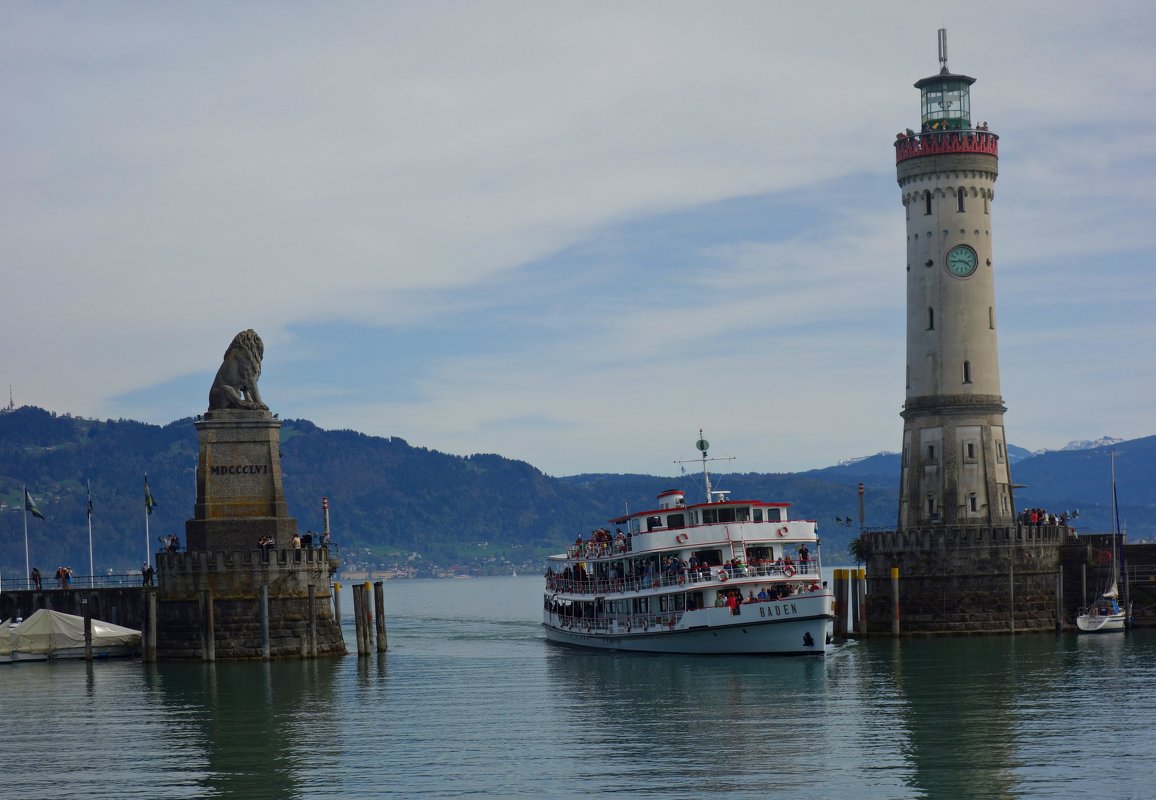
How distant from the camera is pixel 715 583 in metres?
75.2

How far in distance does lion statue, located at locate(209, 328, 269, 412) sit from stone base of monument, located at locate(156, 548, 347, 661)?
6.43m

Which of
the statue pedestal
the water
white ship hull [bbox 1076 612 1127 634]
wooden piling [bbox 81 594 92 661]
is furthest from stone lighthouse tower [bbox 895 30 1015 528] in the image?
wooden piling [bbox 81 594 92 661]

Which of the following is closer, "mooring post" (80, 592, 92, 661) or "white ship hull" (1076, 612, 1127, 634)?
"mooring post" (80, 592, 92, 661)

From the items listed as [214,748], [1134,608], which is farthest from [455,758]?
[1134,608]

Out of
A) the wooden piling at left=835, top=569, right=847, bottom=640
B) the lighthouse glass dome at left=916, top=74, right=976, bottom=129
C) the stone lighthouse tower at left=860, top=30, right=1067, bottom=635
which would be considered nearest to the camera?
the wooden piling at left=835, top=569, right=847, bottom=640

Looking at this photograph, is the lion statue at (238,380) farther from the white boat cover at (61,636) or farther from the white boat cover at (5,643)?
the white boat cover at (5,643)

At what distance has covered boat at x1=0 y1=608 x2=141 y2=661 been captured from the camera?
8050 cm

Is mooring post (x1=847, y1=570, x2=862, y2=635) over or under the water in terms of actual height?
over

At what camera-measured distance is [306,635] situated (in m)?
74.3

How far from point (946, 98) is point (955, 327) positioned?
12.3m

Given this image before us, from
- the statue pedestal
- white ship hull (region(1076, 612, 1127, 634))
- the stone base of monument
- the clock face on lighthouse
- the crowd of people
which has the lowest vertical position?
white ship hull (region(1076, 612, 1127, 634))

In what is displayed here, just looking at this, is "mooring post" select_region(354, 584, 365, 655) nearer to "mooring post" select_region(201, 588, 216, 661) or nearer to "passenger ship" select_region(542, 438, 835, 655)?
"mooring post" select_region(201, 588, 216, 661)

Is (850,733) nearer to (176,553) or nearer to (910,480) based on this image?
(176,553)

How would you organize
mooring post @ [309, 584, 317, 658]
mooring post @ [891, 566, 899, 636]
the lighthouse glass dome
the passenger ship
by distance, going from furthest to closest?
the lighthouse glass dome → mooring post @ [891, 566, 899, 636] → the passenger ship → mooring post @ [309, 584, 317, 658]
